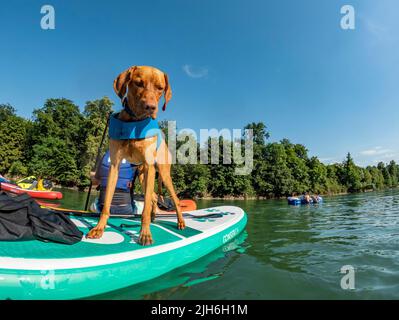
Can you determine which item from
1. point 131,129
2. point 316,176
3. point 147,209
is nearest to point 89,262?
point 147,209

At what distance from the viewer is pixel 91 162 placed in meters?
45.4

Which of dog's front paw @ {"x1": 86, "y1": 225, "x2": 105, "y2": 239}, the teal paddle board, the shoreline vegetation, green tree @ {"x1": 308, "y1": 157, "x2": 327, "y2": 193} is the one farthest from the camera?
green tree @ {"x1": 308, "y1": 157, "x2": 327, "y2": 193}

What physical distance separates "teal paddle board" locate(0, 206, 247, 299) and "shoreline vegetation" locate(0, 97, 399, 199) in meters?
37.0

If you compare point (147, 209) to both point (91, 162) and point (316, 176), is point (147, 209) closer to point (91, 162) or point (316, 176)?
point (91, 162)

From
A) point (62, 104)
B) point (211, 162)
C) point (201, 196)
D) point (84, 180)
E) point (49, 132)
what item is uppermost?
point (62, 104)

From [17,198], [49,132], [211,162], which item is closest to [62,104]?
[49,132]

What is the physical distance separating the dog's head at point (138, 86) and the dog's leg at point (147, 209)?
836 mm

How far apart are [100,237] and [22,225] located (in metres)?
0.95

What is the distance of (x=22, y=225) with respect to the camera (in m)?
3.07

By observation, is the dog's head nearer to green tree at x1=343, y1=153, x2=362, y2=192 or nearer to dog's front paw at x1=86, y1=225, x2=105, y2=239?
dog's front paw at x1=86, y1=225, x2=105, y2=239

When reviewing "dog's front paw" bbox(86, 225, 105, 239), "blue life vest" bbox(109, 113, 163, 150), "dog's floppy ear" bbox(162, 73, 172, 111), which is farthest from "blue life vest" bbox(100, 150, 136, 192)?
"dog's floppy ear" bbox(162, 73, 172, 111)

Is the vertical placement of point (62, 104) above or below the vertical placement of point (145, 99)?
above

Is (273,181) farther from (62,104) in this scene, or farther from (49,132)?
(62,104)

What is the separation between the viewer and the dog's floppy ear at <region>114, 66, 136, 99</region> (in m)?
3.68
